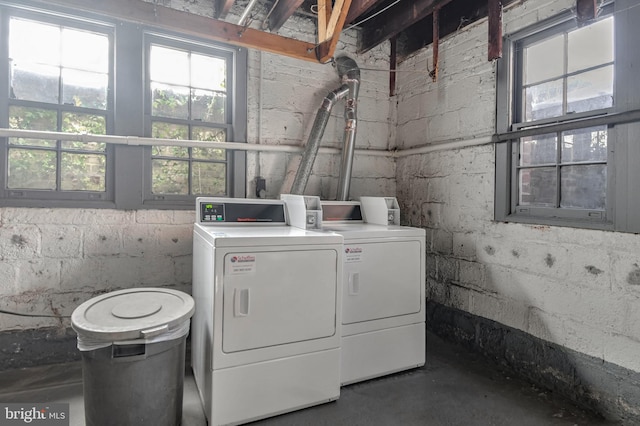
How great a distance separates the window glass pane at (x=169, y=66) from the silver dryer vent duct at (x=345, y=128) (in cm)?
104

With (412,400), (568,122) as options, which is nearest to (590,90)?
(568,122)

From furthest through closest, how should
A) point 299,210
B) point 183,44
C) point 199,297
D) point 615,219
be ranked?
1. point 183,44
2. point 299,210
3. point 199,297
4. point 615,219

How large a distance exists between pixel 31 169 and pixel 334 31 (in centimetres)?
210

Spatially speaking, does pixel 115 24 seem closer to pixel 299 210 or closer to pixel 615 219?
pixel 299 210

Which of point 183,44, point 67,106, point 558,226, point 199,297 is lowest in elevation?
point 199,297

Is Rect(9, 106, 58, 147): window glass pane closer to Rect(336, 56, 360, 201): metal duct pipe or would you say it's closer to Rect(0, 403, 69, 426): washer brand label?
Rect(0, 403, 69, 426): washer brand label

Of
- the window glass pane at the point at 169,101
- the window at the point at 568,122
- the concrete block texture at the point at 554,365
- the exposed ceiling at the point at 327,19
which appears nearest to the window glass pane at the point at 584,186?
the window at the point at 568,122

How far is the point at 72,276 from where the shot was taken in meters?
2.39

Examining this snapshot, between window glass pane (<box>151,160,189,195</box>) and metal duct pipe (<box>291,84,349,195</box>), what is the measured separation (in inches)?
32.1

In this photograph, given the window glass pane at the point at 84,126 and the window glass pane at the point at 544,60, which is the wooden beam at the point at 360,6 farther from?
the window glass pane at the point at 84,126

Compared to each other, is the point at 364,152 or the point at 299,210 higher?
the point at 364,152

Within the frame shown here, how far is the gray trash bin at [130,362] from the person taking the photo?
153 cm

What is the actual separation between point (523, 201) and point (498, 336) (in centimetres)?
93

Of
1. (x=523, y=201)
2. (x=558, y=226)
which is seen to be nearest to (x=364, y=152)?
(x=523, y=201)
